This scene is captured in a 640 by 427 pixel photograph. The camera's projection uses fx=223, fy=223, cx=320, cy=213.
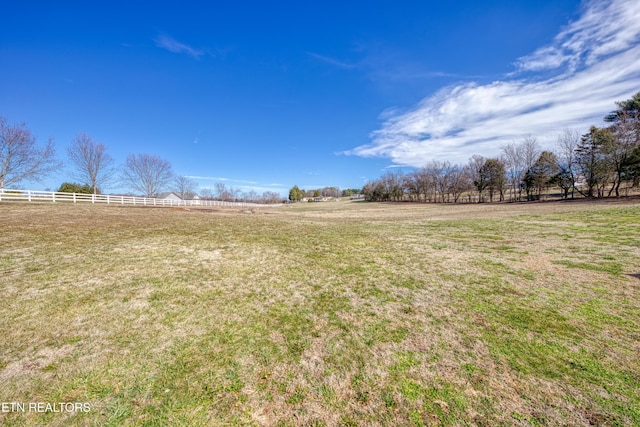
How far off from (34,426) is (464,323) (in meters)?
5.47

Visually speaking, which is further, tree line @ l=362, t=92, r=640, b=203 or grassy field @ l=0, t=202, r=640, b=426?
tree line @ l=362, t=92, r=640, b=203

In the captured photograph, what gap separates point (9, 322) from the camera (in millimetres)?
3676

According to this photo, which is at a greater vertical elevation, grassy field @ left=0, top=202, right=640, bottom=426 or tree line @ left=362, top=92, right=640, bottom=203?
tree line @ left=362, top=92, right=640, bottom=203

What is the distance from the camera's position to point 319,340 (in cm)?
348

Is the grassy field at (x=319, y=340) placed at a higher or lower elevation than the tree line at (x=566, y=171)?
lower

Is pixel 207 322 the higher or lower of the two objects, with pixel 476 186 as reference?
lower

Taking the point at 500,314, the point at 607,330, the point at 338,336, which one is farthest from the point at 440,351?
the point at 607,330

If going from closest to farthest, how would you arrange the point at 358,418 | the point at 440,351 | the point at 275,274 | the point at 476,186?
the point at 358,418, the point at 440,351, the point at 275,274, the point at 476,186

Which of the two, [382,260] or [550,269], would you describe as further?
[382,260]

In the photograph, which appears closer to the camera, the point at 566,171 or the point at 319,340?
the point at 319,340

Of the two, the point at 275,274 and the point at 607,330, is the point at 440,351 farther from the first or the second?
the point at 275,274

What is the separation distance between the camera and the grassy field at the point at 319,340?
7.61 feet

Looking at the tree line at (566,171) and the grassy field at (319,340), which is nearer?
the grassy field at (319,340)

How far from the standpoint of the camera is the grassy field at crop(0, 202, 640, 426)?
2320 mm
